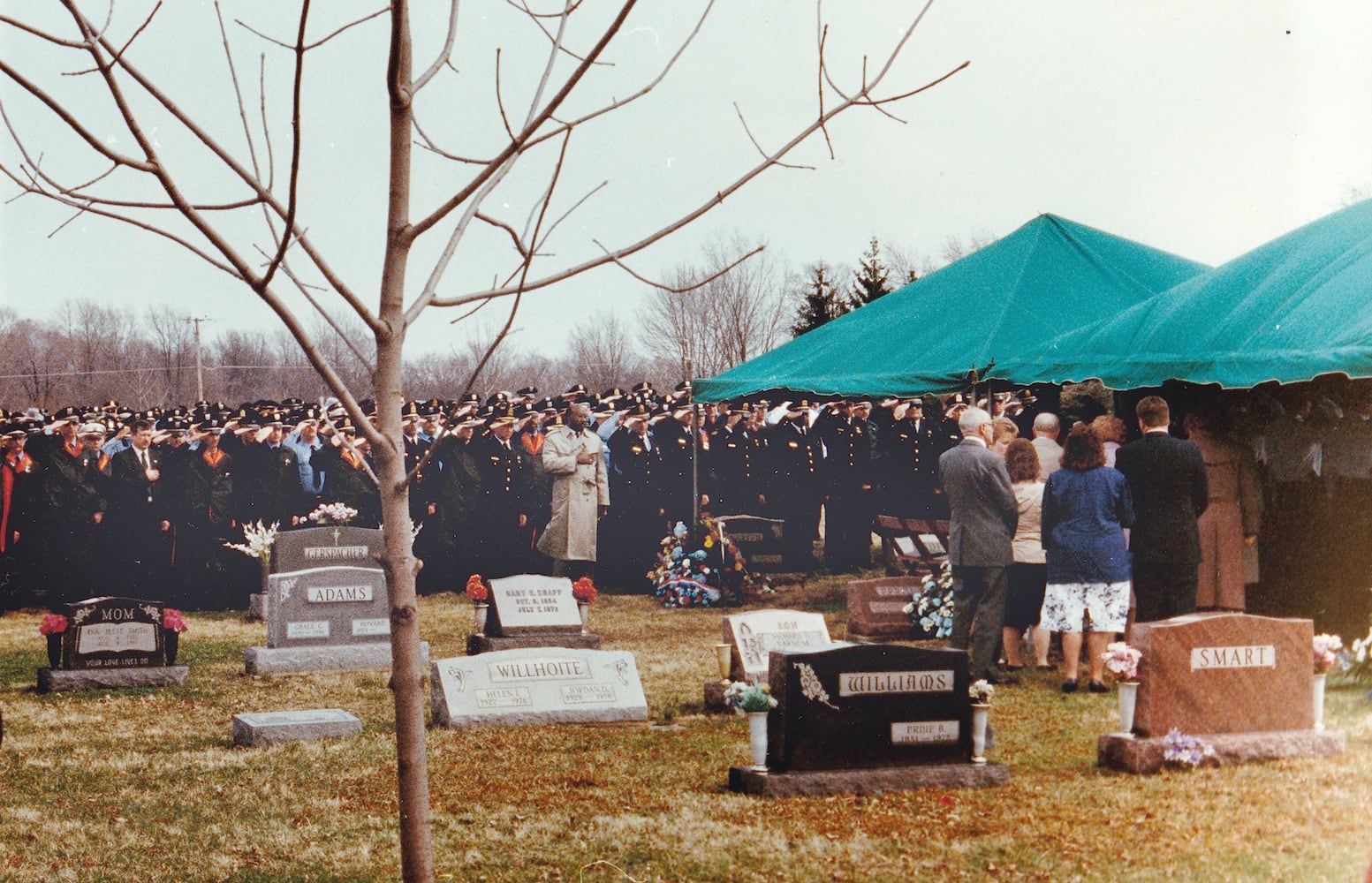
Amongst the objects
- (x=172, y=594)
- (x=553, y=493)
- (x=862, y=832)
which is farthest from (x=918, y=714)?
(x=172, y=594)

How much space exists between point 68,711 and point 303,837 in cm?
424

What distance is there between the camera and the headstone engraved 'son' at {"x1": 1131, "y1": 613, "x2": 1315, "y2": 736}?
21.9 feet

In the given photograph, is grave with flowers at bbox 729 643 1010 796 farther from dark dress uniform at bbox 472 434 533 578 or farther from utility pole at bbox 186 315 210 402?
utility pole at bbox 186 315 210 402

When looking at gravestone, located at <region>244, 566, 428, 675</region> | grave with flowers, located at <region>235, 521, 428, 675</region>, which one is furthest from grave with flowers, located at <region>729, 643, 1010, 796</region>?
gravestone, located at <region>244, 566, 428, 675</region>

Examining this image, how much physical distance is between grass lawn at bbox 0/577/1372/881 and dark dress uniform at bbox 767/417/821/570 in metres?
8.98

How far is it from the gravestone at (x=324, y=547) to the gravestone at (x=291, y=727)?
13.0ft

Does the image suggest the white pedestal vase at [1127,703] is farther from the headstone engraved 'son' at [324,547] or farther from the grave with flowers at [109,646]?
the headstone engraved 'son' at [324,547]

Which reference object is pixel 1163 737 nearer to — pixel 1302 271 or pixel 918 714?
pixel 918 714

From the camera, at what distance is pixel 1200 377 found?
9195mm

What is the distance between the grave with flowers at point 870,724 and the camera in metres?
6.31

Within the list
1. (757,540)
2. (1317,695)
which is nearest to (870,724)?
(1317,695)

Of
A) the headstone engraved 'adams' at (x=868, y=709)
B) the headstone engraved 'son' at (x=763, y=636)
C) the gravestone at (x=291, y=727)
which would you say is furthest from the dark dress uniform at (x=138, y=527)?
the headstone engraved 'adams' at (x=868, y=709)

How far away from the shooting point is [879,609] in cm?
1210

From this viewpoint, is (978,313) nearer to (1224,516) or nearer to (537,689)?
(1224,516)
